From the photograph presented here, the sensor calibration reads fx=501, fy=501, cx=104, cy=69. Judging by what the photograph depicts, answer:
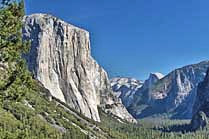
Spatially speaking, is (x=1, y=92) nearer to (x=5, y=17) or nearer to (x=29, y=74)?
(x=29, y=74)

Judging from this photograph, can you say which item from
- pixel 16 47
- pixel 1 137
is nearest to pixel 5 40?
pixel 16 47

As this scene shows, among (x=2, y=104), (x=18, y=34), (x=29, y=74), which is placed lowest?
(x=2, y=104)

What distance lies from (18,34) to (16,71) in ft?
7.47

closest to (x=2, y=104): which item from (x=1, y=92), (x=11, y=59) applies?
(x=1, y=92)

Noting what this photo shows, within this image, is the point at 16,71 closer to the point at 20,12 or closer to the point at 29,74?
the point at 29,74

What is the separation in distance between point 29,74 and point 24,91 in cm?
119

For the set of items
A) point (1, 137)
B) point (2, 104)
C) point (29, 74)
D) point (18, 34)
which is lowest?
Result: point (1, 137)

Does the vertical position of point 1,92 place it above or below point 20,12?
below

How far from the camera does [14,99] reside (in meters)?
30.5

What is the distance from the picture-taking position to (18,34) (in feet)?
101

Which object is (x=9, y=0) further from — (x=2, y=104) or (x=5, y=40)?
(x=2, y=104)

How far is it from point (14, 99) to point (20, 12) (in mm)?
5348

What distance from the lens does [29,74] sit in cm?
3130

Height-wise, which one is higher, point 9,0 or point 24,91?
point 9,0
